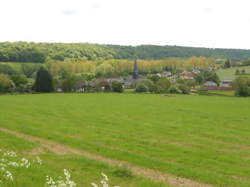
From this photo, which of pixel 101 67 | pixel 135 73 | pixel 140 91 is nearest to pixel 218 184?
pixel 140 91

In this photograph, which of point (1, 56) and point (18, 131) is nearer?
point (18, 131)

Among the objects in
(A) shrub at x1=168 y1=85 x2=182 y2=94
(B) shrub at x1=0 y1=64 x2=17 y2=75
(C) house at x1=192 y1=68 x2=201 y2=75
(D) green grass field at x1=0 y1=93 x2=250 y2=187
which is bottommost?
(A) shrub at x1=168 y1=85 x2=182 y2=94

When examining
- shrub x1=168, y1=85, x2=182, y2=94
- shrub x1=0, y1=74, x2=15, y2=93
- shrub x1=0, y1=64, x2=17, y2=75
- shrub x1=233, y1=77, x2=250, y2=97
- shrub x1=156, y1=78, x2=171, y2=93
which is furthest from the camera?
shrub x1=0, y1=64, x2=17, y2=75

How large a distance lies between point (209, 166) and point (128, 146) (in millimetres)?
5641

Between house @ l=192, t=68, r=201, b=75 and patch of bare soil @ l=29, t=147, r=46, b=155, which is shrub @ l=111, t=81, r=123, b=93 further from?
house @ l=192, t=68, r=201, b=75

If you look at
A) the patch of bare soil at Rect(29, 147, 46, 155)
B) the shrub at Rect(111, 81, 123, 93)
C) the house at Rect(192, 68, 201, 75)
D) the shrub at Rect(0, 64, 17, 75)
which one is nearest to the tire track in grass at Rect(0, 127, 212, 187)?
the patch of bare soil at Rect(29, 147, 46, 155)

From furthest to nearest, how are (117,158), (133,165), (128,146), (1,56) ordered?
(1,56) → (128,146) → (117,158) → (133,165)

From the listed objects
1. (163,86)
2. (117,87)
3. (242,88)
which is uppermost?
(242,88)

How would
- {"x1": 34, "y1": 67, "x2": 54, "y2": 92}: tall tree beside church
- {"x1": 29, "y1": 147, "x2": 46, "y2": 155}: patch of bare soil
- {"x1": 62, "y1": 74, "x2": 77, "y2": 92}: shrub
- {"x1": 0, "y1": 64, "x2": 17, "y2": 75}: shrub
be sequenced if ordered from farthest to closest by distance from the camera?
1. {"x1": 0, "y1": 64, "x2": 17, "y2": 75}: shrub
2. {"x1": 62, "y1": 74, "x2": 77, "y2": 92}: shrub
3. {"x1": 34, "y1": 67, "x2": 54, "y2": 92}: tall tree beside church
4. {"x1": 29, "y1": 147, "x2": 46, "y2": 155}: patch of bare soil

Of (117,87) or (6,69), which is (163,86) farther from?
(6,69)

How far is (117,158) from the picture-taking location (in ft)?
44.8

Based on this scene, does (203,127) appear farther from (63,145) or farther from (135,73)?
(135,73)

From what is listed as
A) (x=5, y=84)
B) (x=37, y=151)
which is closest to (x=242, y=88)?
(x=37, y=151)

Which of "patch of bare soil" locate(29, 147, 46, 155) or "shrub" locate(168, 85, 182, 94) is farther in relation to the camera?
"shrub" locate(168, 85, 182, 94)
